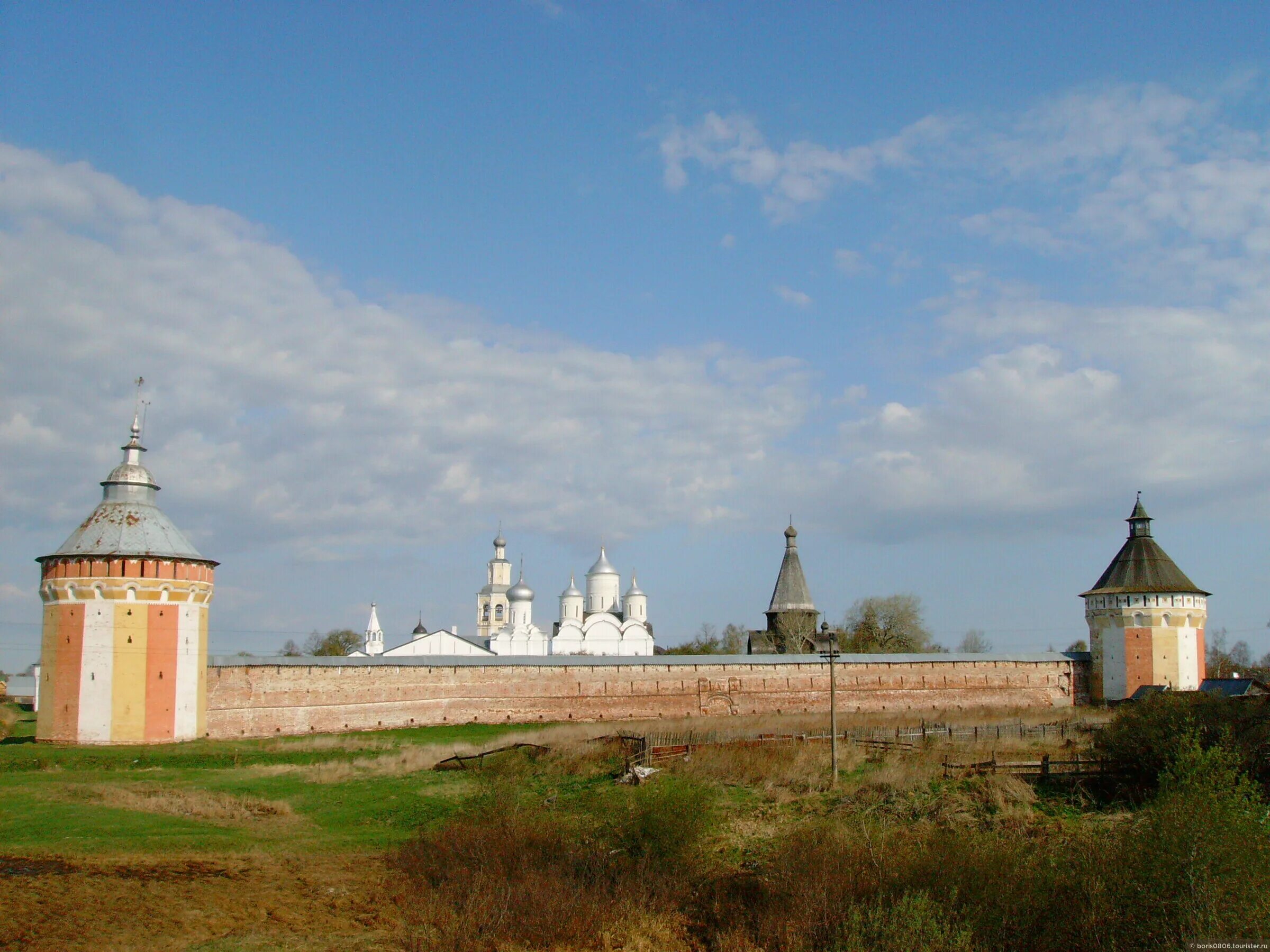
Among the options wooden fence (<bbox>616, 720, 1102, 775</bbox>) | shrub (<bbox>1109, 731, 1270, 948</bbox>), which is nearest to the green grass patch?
wooden fence (<bbox>616, 720, 1102, 775</bbox>)

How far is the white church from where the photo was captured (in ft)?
166

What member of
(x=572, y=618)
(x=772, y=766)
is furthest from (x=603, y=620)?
(x=772, y=766)

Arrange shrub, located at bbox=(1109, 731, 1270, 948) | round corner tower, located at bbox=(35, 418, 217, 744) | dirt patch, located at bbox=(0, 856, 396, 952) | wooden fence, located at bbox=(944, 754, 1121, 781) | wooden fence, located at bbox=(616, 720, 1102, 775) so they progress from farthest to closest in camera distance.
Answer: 1. round corner tower, located at bbox=(35, 418, 217, 744)
2. wooden fence, located at bbox=(616, 720, 1102, 775)
3. wooden fence, located at bbox=(944, 754, 1121, 781)
4. dirt patch, located at bbox=(0, 856, 396, 952)
5. shrub, located at bbox=(1109, 731, 1270, 948)

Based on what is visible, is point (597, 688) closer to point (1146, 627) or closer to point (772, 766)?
point (772, 766)

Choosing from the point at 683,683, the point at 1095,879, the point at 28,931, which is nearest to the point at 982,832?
the point at 1095,879

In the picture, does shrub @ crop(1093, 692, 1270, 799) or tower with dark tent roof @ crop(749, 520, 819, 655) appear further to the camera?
tower with dark tent roof @ crop(749, 520, 819, 655)

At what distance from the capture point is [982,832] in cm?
1258

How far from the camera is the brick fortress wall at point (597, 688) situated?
88.3ft

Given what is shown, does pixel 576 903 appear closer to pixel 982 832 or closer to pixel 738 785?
pixel 982 832

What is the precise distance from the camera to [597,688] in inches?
1271

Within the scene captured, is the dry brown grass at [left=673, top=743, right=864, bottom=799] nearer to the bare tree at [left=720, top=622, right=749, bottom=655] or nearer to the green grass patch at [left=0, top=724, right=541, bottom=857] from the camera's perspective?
the green grass patch at [left=0, top=724, right=541, bottom=857]

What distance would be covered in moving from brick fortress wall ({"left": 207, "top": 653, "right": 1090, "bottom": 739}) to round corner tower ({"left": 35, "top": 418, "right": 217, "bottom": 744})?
124 cm

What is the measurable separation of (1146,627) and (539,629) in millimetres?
32075

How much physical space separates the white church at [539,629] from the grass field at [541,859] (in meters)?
30.2
